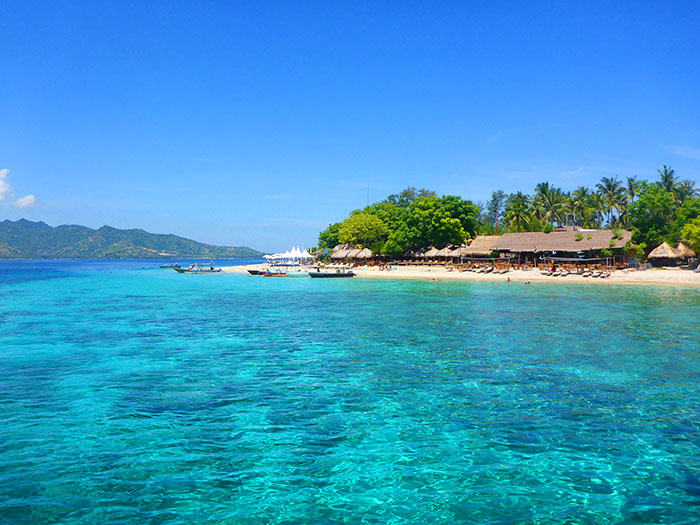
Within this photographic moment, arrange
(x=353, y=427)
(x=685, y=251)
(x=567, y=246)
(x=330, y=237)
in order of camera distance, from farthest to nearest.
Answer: (x=330, y=237) → (x=567, y=246) → (x=685, y=251) → (x=353, y=427)

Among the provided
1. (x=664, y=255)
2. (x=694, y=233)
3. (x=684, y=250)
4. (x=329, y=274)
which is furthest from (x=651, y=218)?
(x=329, y=274)

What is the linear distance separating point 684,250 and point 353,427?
177 ft

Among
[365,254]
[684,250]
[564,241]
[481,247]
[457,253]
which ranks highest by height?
[564,241]

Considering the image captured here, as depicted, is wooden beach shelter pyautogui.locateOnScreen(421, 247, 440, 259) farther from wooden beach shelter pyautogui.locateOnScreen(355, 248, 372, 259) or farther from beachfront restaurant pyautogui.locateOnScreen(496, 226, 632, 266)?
wooden beach shelter pyautogui.locateOnScreen(355, 248, 372, 259)

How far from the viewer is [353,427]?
29.2 feet

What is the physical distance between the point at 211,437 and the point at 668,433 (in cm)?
764

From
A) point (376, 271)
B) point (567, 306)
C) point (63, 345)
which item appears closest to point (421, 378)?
point (63, 345)

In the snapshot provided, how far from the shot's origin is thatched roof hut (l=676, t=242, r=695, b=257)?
166ft

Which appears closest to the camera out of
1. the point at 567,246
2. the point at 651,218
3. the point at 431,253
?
the point at 651,218

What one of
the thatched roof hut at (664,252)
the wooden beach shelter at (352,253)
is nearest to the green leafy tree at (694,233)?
the thatched roof hut at (664,252)

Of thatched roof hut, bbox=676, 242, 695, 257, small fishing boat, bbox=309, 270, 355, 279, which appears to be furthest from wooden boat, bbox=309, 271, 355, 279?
thatched roof hut, bbox=676, 242, 695, 257

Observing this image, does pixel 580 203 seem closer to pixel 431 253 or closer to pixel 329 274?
pixel 431 253

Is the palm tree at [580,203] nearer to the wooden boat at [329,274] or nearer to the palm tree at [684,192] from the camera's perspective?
the palm tree at [684,192]

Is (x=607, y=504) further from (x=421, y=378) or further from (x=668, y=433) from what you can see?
(x=421, y=378)
